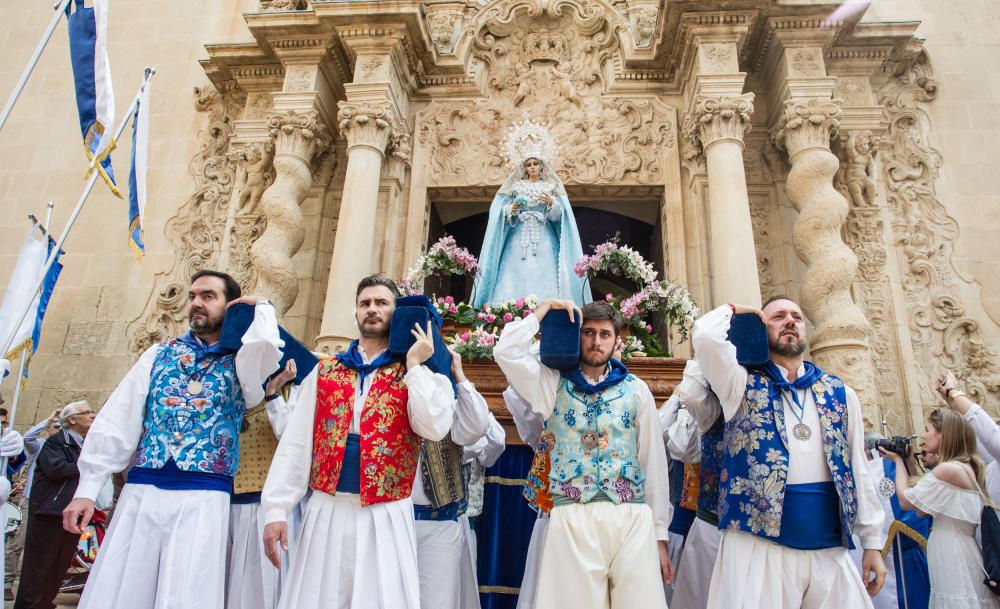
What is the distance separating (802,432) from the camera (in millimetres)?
2824

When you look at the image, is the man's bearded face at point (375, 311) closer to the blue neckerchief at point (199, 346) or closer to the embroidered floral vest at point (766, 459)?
the blue neckerchief at point (199, 346)

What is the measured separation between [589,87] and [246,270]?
4687 millimetres

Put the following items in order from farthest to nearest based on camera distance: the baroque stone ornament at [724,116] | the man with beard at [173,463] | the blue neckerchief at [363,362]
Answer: the baroque stone ornament at [724,116] < the blue neckerchief at [363,362] < the man with beard at [173,463]

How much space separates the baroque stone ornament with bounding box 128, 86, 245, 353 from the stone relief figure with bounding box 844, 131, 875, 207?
7204 millimetres

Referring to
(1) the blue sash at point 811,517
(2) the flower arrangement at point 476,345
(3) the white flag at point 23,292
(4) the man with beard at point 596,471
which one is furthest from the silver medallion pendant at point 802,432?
(3) the white flag at point 23,292

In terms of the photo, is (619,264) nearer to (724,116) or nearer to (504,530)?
(724,116)

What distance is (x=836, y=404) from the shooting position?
2.88 m

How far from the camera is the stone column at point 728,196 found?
20.3 feet

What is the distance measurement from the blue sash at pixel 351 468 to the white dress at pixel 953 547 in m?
3.15

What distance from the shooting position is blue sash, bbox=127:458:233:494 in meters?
2.91

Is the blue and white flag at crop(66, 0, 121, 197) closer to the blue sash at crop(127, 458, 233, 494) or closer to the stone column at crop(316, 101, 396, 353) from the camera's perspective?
the stone column at crop(316, 101, 396, 353)

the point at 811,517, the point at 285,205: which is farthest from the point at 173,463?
the point at 285,205

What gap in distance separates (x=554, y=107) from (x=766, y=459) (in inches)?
246

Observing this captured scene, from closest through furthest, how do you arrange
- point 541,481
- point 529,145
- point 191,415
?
1. point 191,415
2. point 541,481
3. point 529,145
